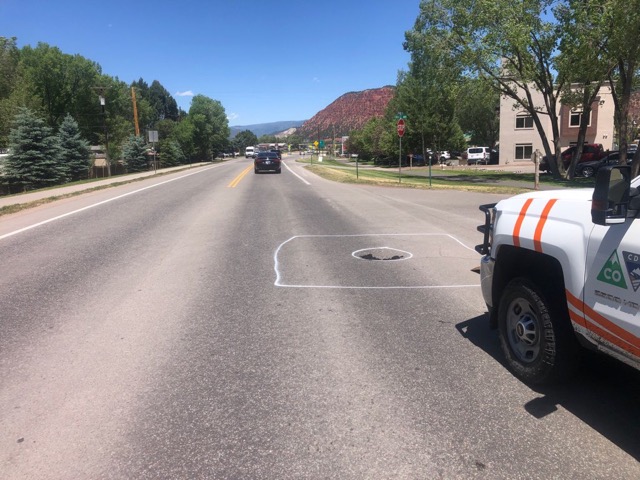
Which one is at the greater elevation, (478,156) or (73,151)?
(73,151)

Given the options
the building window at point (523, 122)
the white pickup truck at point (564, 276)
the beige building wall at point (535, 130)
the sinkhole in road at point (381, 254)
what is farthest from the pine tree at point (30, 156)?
the building window at point (523, 122)

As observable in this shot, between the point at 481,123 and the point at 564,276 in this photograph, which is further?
the point at 481,123

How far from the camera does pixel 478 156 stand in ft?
181

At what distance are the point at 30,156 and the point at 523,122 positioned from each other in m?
43.2

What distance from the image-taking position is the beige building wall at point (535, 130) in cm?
4894

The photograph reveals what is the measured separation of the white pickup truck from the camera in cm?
274

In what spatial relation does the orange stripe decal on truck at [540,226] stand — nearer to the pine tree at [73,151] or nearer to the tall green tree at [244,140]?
the pine tree at [73,151]

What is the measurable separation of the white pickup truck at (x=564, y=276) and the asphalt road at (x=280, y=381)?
1.13 ft

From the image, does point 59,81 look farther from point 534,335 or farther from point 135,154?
point 534,335

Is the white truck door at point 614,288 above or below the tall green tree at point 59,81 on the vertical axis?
below

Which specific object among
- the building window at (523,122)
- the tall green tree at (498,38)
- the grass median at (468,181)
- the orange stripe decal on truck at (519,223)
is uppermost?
the tall green tree at (498,38)

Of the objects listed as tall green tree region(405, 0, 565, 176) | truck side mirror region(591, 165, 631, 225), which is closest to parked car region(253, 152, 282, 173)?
tall green tree region(405, 0, 565, 176)

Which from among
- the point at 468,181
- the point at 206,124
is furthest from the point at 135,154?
the point at 206,124

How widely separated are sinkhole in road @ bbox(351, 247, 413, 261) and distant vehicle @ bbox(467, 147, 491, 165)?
4969 centimetres
